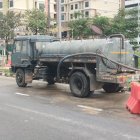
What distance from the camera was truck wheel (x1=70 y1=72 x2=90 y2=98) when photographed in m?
14.5

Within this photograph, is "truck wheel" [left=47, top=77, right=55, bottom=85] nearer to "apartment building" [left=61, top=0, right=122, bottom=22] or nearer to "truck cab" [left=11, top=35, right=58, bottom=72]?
"truck cab" [left=11, top=35, right=58, bottom=72]

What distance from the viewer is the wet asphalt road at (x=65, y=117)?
850 cm

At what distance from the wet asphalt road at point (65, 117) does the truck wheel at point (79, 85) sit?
0.28 meters

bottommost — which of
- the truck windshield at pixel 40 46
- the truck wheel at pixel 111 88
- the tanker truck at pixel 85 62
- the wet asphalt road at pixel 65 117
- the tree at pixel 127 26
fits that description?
the wet asphalt road at pixel 65 117

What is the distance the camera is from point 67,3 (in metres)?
102

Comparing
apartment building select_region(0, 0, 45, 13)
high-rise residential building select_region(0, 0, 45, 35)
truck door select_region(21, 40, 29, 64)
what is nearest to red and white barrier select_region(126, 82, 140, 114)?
truck door select_region(21, 40, 29, 64)

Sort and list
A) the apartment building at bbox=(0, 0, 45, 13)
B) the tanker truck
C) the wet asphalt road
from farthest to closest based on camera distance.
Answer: the apartment building at bbox=(0, 0, 45, 13) → the tanker truck → the wet asphalt road

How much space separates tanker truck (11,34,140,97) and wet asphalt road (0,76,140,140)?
61cm

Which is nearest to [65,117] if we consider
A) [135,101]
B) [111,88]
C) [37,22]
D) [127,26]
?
[135,101]

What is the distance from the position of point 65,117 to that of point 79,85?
14.7 feet

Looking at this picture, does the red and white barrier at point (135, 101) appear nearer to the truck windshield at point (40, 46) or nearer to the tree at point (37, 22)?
the truck windshield at point (40, 46)

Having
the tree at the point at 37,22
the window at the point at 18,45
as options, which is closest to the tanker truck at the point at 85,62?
the window at the point at 18,45

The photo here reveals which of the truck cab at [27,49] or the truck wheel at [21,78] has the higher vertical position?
the truck cab at [27,49]

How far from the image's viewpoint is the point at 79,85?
14914 millimetres
